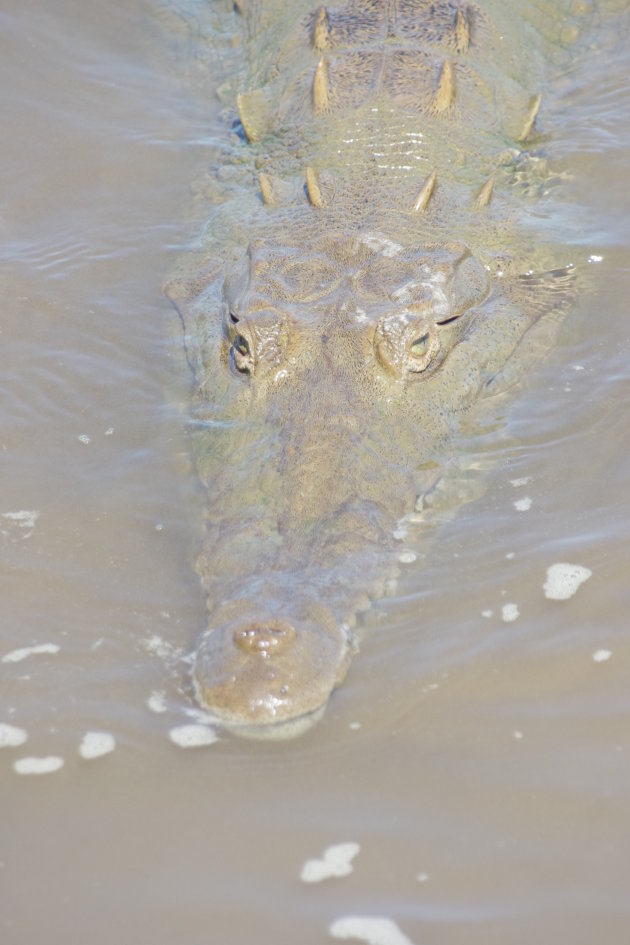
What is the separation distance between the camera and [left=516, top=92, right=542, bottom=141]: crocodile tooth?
23.9 ft

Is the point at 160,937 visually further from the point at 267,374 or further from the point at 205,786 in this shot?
the point at 267,374

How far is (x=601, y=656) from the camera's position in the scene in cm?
387

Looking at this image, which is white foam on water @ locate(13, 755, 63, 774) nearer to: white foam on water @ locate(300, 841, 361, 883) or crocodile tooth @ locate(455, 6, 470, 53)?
white foam on water @ locate(300, 841, 361, 883)

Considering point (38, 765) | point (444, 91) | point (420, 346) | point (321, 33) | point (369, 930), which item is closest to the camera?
point (369, 930)

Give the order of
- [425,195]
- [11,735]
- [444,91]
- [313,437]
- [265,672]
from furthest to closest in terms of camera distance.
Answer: [444,91] < [425,195] < [313,437] < [11,735] < [265,672]

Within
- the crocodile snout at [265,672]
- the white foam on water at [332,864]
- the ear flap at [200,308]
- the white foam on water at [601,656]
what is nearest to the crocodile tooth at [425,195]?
the ear flap at [200,308]

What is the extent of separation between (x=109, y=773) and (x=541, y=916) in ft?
4.60

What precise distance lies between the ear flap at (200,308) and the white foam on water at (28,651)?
1.66 m

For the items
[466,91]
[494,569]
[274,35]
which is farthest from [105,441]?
[274,35]

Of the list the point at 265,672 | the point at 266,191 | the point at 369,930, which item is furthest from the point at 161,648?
the point at 266,191

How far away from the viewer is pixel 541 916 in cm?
303

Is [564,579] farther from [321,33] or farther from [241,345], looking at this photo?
[321,33]

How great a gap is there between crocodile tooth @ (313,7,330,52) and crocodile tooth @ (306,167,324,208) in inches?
74.8

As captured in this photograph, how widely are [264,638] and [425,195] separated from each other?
3414mm
